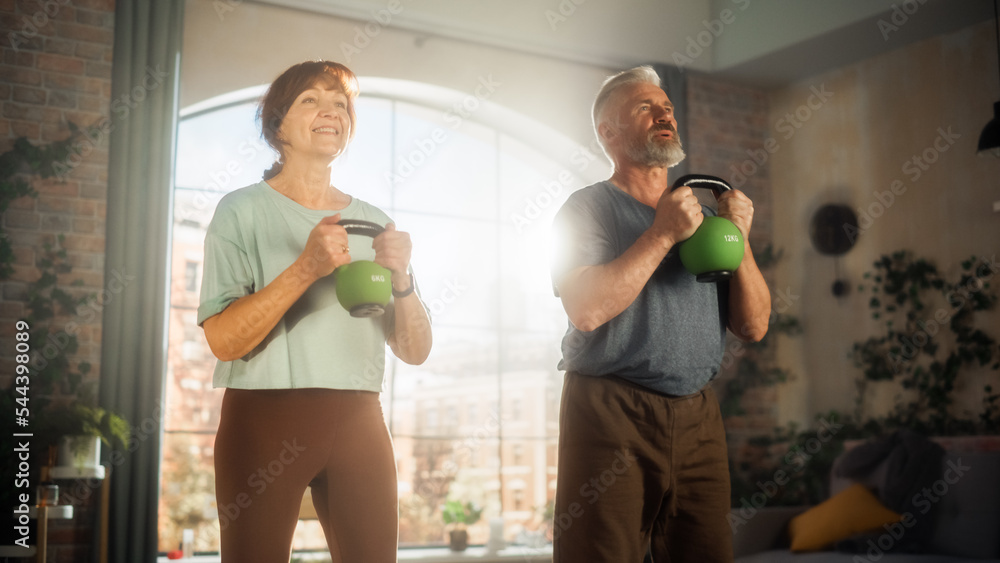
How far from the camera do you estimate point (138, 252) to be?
3.95m

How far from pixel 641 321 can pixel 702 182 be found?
0.96ft

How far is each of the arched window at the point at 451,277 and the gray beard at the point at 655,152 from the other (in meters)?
3.18

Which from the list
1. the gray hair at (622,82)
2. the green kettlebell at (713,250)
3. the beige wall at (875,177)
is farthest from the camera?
the beige wall at (875,177)

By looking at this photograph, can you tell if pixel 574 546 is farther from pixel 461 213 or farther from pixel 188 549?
pixel 461 213

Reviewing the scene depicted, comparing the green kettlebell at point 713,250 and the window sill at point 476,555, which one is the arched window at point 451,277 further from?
the green kettlebell at point 713,250

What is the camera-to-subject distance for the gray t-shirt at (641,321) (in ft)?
5.44

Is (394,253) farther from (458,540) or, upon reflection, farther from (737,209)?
(458,540)

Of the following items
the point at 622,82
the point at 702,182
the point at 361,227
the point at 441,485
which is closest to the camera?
the point at 361,227

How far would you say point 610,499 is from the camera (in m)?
1.59

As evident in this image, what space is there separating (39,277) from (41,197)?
360 mm

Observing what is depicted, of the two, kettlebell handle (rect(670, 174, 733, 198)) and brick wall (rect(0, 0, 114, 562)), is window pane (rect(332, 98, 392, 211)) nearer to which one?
brick wall (rect(0, 0, 114, 562))

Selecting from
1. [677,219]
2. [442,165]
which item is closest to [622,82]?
[677,219]

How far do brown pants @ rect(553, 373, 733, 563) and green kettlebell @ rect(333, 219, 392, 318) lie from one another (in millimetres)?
476

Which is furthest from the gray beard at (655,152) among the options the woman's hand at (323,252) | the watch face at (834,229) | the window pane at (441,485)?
the watch face at (834,229)
